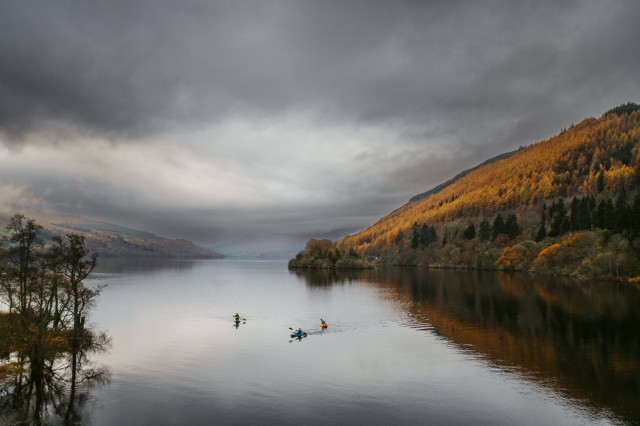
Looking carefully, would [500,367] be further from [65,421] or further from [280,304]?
[280,304]

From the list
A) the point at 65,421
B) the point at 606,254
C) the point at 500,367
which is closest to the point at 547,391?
the point at 500,367

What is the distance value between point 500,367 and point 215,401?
2680 cm

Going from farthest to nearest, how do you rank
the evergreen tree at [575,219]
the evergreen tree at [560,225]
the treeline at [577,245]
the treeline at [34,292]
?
the evergreen tree at [560,225] → the evergreen tree at [575,219] → the treeline at [577,245] → the treeline at [34,292]

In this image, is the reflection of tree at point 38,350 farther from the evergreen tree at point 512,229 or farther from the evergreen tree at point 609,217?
the evergreen tree at point 512,229

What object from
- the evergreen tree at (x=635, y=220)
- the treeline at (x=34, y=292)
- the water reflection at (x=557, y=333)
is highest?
the evergreen tree at (x=635, y=220)

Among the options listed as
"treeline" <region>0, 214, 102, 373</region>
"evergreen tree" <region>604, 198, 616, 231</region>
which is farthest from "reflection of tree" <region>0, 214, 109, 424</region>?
"evergreen tree" <region>604, 198, 616, 231</region>

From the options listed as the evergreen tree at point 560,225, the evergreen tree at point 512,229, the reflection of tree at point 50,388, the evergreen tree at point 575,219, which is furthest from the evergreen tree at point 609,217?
the reflection of tree at point 50,388

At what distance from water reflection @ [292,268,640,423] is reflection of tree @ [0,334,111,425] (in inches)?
1484

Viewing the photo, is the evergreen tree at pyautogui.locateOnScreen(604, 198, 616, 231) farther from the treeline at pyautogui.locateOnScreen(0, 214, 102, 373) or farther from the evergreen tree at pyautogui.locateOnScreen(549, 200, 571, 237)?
the treeline at pyautogui.locateOnScreen(0, 214, 102, 373)

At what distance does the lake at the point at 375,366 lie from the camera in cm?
2605

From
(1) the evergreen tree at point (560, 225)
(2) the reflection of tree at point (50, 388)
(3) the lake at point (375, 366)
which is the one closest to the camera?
(2) the reflection of tree at point (50, 388)

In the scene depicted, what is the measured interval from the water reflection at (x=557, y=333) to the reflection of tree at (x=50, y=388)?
3770cm

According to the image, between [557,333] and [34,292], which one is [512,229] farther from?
[34,292]

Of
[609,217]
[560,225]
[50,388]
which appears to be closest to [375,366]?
[50,388]
